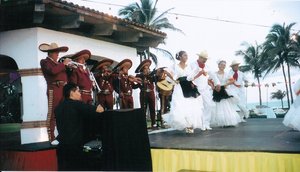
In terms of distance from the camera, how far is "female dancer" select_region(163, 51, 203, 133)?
5.73m

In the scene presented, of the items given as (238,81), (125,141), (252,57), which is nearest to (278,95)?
(252,57)

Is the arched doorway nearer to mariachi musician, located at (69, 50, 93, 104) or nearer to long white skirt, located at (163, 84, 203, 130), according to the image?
mariachi musician, located at (69, 50, 93, 104)

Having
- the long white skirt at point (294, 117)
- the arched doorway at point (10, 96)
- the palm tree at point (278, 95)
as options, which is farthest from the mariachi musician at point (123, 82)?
the palm tree at point (278, 95)

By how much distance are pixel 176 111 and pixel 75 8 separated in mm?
2906

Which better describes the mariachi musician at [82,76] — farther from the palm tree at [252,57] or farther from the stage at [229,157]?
the palm tree at [252,57]

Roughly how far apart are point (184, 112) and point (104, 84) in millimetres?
1813

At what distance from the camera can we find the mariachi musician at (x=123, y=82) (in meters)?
6.68

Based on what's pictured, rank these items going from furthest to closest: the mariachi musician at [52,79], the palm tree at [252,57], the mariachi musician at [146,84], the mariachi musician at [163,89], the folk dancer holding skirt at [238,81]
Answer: the palm tree at [252,57] → the mariachi musician at [163,89] → the folk dancer holding skirt at [238,81] → the mariachi musician at [146,84] → the mariachi musician at [52,79]

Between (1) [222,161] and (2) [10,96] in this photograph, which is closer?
(1) [222,161]

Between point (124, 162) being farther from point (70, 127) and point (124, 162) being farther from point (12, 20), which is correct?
point (12, 20)

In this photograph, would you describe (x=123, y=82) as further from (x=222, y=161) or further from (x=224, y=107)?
(x=222, y=161)

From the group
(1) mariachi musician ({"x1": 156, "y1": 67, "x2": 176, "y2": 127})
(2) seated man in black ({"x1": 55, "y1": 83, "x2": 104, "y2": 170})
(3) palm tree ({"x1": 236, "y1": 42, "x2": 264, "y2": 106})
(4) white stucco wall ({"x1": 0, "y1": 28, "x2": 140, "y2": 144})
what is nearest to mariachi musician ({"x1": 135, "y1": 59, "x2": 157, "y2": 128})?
(1) mariachi musician ({"x1": 156, "y1": 67, "x2": 176, "y2": 127})

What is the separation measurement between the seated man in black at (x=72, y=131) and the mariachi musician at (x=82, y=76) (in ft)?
6.56

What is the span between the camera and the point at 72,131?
3.53 metres
